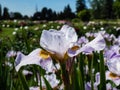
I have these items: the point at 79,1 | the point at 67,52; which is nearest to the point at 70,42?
the point at 67,52

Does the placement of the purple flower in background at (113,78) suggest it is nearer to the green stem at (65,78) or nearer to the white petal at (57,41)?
the white petal at (57,41)

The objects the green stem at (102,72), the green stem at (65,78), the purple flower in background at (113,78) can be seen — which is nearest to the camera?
the green stem at (65,78)

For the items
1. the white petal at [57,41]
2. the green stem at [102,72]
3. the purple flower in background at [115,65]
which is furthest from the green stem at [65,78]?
the purple flower in background at [115,65]

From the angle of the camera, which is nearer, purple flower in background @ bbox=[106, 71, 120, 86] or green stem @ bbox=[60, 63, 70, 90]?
green stem @ bbox=[60, 63, 70, 90]

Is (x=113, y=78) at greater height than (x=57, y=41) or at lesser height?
lesser

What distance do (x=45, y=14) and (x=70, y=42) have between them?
231ft

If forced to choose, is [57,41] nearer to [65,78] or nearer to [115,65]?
[65,78]

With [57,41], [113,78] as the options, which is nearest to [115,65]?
[113,78]

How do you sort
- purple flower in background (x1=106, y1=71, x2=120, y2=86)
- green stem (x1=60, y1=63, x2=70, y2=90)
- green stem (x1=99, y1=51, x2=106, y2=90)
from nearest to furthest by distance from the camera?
green stem (x1=60, y1=63, x2=70, y2=90) < green stem (x1=99, y1=51, x2=106, y2=90) < purple flower in background (x1=106, y1=71, x2=120, y2=86)

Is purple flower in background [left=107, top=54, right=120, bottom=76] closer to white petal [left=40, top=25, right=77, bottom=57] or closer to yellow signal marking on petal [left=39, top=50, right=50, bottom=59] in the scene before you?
white petal [left=40, top=25, right=77, bottom=57]

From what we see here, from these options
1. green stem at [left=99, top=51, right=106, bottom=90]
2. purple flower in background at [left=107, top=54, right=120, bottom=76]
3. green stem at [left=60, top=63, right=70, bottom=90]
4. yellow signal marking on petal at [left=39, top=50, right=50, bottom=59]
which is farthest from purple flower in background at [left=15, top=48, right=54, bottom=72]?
purple flower in background at [left=107, top=54, right=120, bottom=76]

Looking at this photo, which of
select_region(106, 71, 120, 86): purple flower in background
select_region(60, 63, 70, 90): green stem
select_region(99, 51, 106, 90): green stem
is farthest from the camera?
select_region(106, 71, 120, 86): purple flower in background

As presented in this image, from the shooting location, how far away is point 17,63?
1505mm

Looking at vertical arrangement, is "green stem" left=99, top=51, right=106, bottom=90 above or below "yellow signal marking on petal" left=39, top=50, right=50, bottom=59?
below
